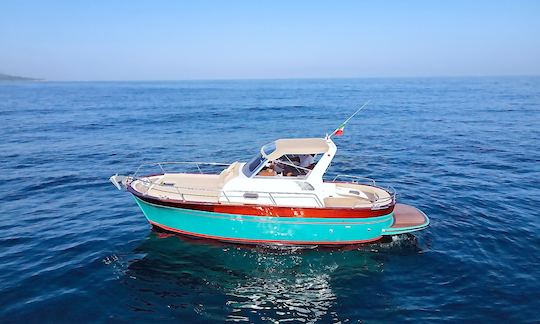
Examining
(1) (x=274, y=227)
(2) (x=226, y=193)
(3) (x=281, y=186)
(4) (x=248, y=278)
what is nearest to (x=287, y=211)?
(1) (x=274, y=227)

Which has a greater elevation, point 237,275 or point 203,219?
point 203,219

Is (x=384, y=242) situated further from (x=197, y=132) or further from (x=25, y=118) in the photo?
(x=25, y=118)

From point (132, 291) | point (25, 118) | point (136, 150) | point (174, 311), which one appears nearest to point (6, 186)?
point (136, 150)

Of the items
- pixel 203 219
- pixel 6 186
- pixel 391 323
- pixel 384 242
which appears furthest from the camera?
pixel 6 186

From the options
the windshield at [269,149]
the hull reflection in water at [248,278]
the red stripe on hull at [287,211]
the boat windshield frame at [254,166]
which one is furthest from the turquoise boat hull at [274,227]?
the windshield at [269,149]

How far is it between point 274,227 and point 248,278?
1883 mm

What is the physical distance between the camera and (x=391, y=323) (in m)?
9.92

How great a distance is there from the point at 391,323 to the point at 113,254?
30.2 feet

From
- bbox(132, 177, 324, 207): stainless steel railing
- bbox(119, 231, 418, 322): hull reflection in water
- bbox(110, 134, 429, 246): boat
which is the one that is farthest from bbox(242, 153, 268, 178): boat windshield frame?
bbox(119, 231, 418, 322): hull reflection in water

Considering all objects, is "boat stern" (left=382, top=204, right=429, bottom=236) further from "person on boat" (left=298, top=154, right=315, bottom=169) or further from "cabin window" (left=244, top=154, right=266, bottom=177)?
"cabin window" (left=244, top=154, right=266, bottom=177)

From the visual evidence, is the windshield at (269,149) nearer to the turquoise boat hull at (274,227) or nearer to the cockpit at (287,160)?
the cockpit at (287,160)

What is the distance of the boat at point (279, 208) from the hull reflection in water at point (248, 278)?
1.66 feet

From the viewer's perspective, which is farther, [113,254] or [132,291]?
[113,254]

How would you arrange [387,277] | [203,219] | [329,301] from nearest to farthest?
[329,301]
[387,277]
[203,219]
